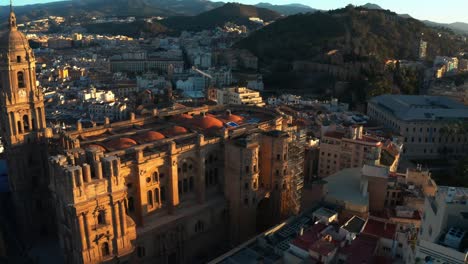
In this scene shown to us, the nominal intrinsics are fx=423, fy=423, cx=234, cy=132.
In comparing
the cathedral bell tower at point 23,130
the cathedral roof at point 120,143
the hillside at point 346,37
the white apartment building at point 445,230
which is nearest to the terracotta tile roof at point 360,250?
the white apartment building at point 445,230

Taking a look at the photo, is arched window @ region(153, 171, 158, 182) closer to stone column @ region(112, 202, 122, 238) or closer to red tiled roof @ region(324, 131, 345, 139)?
stone column @ region(112, 202, 122, 238)

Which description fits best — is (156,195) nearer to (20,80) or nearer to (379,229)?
(20,80)

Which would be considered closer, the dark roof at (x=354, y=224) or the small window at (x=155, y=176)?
the dark roof at (x=354, y=224)

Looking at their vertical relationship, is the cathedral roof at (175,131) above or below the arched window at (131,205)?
above

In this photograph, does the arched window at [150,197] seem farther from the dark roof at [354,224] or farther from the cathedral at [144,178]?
the dark roof at [354,224]

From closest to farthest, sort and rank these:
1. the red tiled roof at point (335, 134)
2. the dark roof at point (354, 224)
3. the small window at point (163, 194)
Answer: the dark roof at point (354, 224) → the small window at point (163, 194) → the red tiled roof at point (335, 134)

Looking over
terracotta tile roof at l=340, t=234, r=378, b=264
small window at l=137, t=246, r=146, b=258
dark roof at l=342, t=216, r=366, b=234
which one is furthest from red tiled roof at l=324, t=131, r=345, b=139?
small window at l=137, t=246, r=146, b=258

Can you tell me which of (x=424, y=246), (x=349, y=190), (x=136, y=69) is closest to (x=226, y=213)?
(x=349, y=190)
